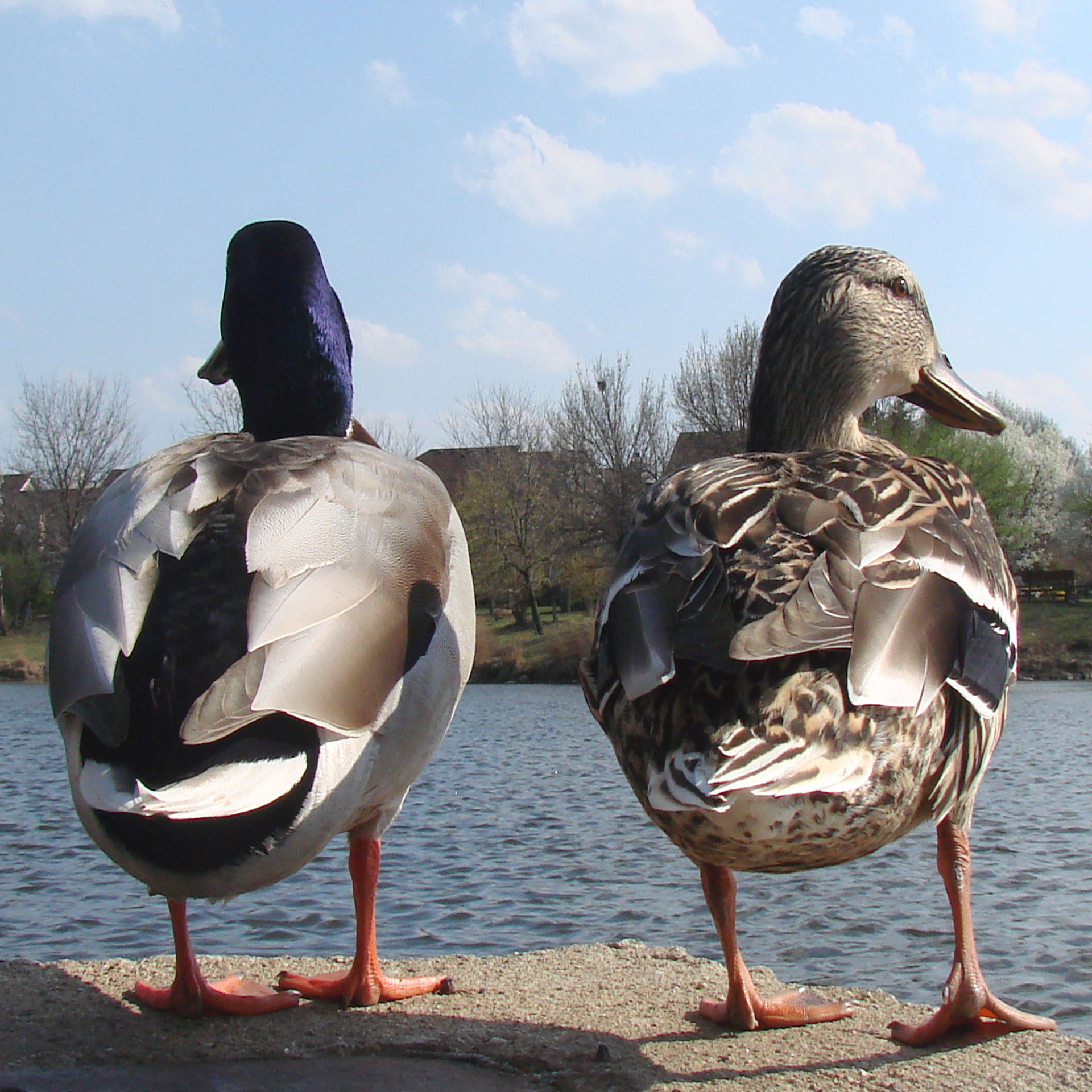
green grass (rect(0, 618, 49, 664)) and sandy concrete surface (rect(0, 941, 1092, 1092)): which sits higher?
sandy concrete surface (rect(0, 941, 1092, 1092))

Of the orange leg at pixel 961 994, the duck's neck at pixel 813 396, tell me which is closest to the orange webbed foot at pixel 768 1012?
the orange leg at pixel 961 994

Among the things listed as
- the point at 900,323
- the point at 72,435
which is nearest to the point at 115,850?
the point at 900,323

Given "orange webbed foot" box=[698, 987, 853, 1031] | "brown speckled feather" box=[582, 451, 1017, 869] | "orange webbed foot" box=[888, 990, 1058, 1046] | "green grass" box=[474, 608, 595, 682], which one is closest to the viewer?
"brown speckled feather" box=[582, 451, 1017, 869]

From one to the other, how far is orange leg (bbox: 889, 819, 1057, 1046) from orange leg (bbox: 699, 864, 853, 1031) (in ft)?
0.87

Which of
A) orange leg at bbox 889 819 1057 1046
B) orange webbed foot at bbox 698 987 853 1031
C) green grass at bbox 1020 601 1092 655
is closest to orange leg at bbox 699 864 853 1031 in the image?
orange webbed foot at bbox 698 987 853 1031

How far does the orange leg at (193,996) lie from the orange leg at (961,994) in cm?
178

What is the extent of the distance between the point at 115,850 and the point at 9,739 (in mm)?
17286

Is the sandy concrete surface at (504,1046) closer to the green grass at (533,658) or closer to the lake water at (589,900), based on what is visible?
the lake water at (589,900)

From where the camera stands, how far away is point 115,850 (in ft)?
8.27

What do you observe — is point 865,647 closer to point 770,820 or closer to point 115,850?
point 770,820

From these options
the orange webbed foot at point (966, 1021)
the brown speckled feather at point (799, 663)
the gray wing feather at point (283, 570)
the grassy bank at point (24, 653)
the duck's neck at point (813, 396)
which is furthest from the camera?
the grassy bank at point (24, 653)

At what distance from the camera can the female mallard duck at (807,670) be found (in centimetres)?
235

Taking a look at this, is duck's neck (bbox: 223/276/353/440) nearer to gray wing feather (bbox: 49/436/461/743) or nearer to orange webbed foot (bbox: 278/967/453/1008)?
gray wing feather (bbox: 49/436/461/743)

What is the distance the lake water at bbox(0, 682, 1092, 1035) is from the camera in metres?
5.45
